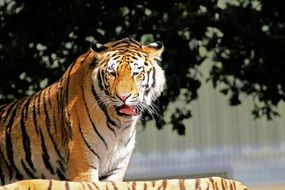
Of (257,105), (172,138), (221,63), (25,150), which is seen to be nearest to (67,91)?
(25,150)

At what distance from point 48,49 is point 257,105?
2790mm

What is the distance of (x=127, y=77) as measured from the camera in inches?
288

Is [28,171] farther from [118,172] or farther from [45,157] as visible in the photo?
[118,172]

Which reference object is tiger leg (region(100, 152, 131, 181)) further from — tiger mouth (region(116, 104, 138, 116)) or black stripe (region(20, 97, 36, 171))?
black stripe (region(20, 97, 36, 171))

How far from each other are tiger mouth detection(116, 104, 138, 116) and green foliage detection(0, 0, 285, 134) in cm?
365

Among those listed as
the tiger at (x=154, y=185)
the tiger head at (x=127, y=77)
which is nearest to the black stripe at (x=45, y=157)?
the tiger head at (x=127, y=77)

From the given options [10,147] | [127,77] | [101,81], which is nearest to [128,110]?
[127,77]

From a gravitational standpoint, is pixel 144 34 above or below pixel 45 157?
above

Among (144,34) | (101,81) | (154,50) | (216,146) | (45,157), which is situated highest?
(144,34)

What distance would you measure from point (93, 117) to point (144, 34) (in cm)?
372

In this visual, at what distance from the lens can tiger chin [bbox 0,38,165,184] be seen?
24.2 feet

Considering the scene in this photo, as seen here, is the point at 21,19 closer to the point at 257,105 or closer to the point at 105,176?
the point at 257,105

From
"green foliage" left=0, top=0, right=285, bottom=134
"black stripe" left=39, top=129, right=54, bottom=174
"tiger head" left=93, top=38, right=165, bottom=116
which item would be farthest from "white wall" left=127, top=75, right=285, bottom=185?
"tiger head" left=93, top=38, right=165, bottom=116

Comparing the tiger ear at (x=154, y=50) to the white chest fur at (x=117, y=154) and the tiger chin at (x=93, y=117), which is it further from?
the white chest fur at (x=117, y=154)
